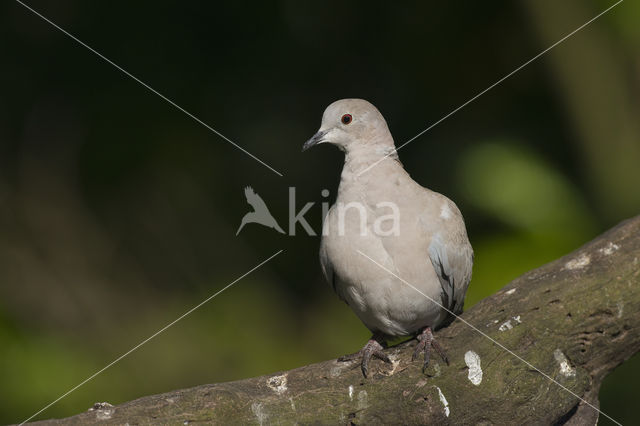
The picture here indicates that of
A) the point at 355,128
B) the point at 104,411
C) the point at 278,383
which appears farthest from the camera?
the point at 355,128

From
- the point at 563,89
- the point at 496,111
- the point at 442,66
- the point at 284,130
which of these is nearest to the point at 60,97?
the point at 284,130

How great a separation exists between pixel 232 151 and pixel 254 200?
0.43 metres

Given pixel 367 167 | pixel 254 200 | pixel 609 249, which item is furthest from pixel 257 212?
pixel 609 249

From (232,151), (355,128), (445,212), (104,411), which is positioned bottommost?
(104,411)

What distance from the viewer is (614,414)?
14.3ft

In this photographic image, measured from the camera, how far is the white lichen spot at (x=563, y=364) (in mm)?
2941

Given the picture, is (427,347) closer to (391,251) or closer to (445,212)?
(391,251)

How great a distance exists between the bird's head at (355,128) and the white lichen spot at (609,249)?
1.06m

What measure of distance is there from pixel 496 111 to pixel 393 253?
105 inches

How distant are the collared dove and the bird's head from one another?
2 centimetres

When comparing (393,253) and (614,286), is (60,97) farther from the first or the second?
(614,286)

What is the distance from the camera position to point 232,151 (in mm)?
5707

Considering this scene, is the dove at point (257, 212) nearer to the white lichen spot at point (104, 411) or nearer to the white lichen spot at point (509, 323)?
the white lichen spot at point (509, 323)

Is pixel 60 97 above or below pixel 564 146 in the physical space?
above
